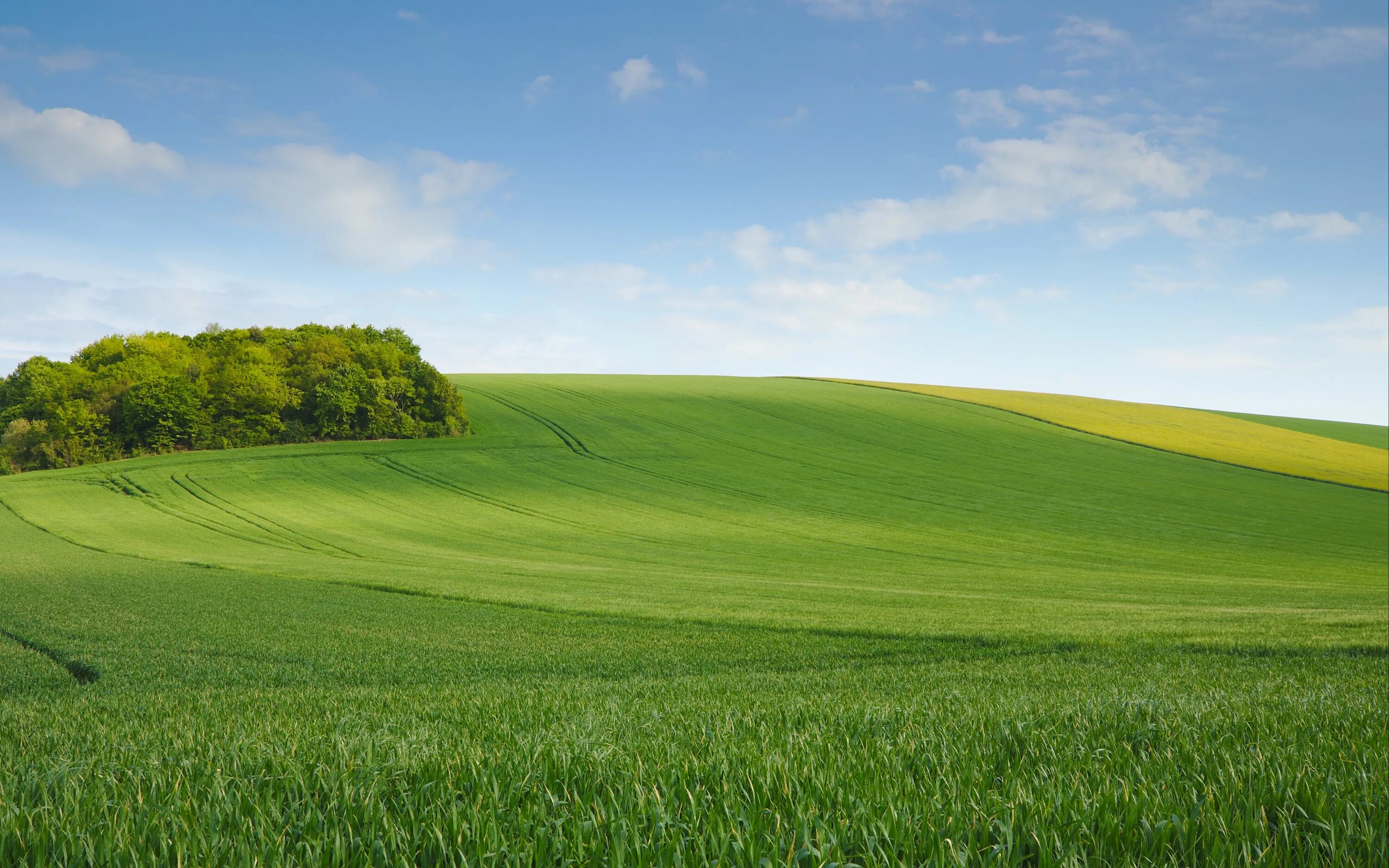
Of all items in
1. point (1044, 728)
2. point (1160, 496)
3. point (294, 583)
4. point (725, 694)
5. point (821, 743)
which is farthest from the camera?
point (1160, 496)

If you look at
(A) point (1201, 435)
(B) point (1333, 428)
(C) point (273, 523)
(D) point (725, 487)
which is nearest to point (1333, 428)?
(B) point (1333, 428)

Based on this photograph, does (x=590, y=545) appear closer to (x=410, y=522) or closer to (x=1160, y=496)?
(x=410, y=522)

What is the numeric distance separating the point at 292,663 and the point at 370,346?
64.3 m

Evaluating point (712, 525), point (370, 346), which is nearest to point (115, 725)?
point (712, 525)

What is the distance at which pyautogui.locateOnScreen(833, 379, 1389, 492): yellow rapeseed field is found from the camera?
65500 mm

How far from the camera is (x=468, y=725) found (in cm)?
500

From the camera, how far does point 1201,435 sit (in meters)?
79.2

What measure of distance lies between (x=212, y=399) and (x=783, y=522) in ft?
168

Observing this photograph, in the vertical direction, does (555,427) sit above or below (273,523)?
above

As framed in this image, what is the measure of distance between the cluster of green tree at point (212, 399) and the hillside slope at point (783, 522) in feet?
17.5

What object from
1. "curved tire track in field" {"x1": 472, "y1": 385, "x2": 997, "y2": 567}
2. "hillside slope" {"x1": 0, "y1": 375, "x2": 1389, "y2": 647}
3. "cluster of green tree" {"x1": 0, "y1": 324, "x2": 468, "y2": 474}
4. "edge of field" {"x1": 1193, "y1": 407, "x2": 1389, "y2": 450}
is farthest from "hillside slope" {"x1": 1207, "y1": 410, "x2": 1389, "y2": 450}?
"cluster of green tree" {"x1": 0, "y1": 324, "x2": 468, "y2": 474}

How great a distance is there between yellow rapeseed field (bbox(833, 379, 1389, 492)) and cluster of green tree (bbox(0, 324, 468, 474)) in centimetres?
5837

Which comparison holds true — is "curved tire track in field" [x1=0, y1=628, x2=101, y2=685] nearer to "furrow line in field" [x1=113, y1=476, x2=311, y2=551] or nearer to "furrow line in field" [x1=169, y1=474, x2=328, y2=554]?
"furrow line in field" [x1=169, y1=474, x2=328, y2=554]

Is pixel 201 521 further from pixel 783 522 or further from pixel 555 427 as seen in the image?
pixel 783 522
